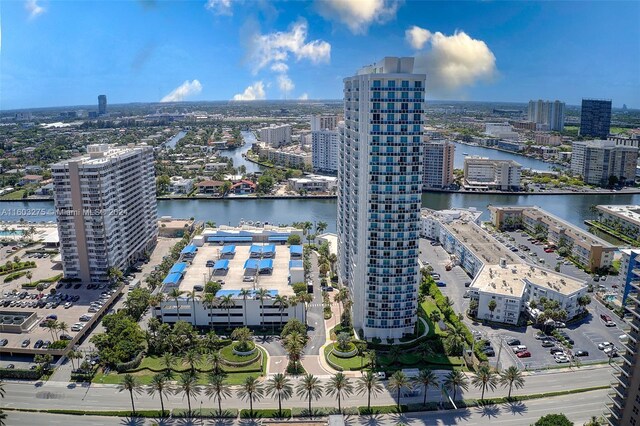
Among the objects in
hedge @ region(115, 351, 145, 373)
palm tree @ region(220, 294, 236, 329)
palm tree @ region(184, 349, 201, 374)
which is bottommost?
hedge @ region(115, 351, 145, 373)

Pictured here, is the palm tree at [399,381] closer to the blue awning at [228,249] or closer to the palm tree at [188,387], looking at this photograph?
the palm tree at [188,387]

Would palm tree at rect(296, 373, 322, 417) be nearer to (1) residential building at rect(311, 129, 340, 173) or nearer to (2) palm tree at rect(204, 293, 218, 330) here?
(2) palm tree at rect(204, 293, 218, 330)

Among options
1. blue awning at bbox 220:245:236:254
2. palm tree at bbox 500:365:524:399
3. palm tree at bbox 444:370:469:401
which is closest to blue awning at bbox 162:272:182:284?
blue awning at bbox 220:245:236:254

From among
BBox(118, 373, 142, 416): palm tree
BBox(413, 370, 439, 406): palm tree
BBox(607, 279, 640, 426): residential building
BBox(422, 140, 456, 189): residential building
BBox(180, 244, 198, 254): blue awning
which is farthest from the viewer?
BBox(422, 140, 456, 189): residential building

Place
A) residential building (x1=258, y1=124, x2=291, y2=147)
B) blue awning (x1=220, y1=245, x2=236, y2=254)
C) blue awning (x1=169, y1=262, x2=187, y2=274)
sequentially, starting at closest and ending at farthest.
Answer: blue awning (x1=169, y1=262, x2=187, y2=274)
blue awning (x1=220, y1=245, x2=236, y2=254)
residential building (x1=258, y1=124, x2=291, y2=147)

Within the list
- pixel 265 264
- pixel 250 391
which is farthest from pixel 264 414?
pixel 265 264

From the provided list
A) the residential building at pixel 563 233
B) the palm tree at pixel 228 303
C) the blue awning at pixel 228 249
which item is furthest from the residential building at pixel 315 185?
the palm tree at pixel 228 303

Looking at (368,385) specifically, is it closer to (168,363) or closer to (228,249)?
(168,363)
